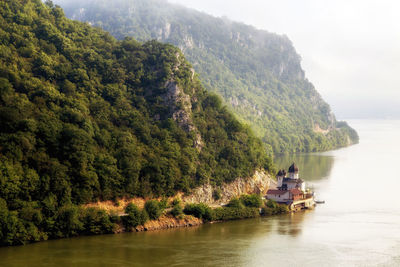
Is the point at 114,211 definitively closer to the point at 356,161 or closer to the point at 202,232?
the point at 202,232

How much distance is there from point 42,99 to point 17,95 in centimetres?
329

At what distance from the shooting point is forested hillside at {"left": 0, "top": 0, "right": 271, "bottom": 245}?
51.6m

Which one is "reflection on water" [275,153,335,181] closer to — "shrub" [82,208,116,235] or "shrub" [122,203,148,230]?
"shrub" [122,203,148,230]

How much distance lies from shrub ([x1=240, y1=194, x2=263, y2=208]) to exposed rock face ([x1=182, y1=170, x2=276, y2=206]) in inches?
144

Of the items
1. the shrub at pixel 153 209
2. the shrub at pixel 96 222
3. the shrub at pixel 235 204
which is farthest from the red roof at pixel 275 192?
Answer: the shrub at pixel 96 222

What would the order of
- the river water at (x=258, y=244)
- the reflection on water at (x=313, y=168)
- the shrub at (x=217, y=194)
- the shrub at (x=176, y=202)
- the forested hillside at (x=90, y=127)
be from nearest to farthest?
the river water at (x=258, y=244) < the forested hillside at (x=90, y=127) < the shrub at (x=176, y=202) < the shrub at (x=217, y=194) < the reflection on water at (x=313, y=168)

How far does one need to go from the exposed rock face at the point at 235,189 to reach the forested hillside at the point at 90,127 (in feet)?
3.94

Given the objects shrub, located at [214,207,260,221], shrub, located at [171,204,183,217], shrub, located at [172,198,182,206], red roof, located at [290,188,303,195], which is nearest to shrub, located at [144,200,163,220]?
shrub, located at [171,204,183,217]

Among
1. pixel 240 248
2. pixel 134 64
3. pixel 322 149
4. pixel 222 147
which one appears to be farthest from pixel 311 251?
pixel 322 149

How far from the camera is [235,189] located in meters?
73.5

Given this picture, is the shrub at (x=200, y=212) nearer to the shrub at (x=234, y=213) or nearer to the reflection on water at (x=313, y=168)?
the shrub at (x=234, y=213)

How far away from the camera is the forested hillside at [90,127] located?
51.6 metres

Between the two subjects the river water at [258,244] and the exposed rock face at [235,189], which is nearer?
the river water at [258,244]

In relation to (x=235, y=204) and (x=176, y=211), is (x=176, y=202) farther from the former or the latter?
(x=235, y=204)
